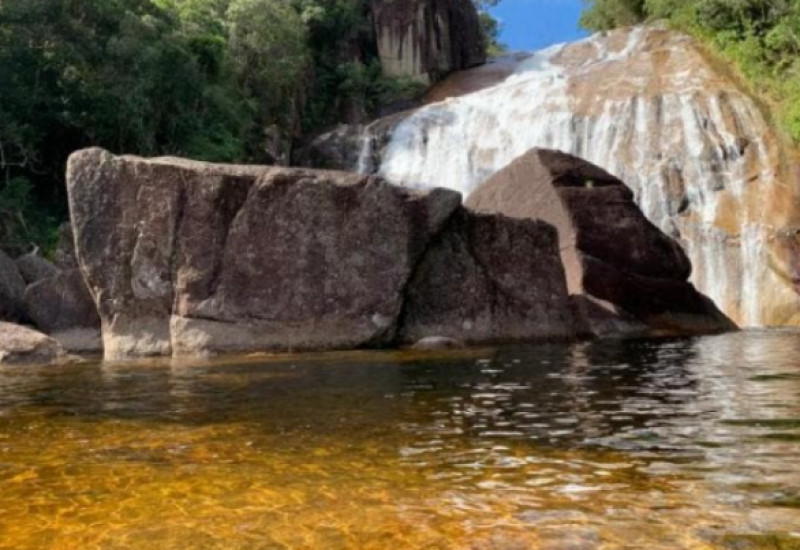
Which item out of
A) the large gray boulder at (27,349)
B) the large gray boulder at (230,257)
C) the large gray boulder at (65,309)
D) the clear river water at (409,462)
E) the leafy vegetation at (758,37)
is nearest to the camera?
the clear river water at (409,462)

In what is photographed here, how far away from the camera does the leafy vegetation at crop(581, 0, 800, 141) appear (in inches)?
1249

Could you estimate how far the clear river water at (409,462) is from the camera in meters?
4.57

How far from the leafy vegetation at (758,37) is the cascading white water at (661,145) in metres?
1.01

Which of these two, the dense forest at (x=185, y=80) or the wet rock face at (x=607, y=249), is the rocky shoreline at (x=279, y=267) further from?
the dense forest at (x=185, y=80)

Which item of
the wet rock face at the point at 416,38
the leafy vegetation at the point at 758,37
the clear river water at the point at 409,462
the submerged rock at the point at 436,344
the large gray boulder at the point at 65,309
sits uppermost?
the wet rock face at the point at 416,38

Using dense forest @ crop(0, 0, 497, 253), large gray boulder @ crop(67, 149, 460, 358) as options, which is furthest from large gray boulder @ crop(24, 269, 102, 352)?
dense forest @ crop(0, 0, 497, 253)

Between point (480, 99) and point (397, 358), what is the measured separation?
24176 millimetres

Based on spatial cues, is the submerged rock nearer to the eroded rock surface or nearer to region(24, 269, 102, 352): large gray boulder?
region(24, 269, 102, 352): large gray boulder

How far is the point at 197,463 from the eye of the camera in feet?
20.4

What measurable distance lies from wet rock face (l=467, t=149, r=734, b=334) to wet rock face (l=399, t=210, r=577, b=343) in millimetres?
1337

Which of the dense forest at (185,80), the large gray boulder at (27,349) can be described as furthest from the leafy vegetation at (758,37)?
the large gray boulder at (27,349)

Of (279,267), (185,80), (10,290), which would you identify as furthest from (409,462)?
(185,80)

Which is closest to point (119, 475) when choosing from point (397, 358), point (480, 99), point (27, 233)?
point (397, 358)

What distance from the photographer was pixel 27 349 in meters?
14.3
